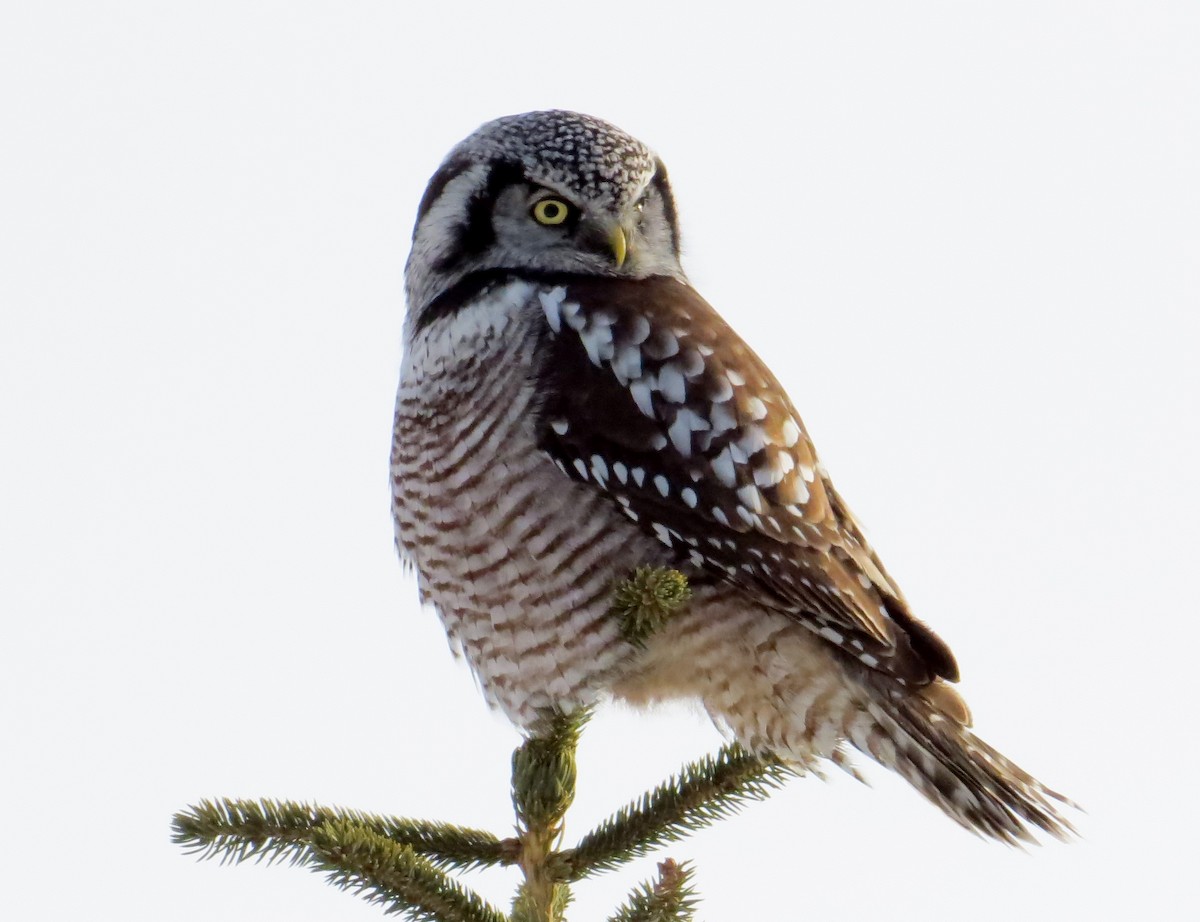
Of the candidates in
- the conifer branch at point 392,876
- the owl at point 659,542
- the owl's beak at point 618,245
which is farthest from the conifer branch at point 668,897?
the owl's beak at point 618,245

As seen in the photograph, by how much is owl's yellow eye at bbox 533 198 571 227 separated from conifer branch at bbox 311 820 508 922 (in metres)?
2.18

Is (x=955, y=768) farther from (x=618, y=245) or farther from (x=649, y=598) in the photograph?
(x=618, y=245)

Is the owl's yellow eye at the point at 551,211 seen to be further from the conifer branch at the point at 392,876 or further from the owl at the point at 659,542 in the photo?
the conifer branch at the point at 392,876

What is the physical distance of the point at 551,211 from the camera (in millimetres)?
4227

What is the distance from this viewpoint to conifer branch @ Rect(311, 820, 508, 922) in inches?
97.7

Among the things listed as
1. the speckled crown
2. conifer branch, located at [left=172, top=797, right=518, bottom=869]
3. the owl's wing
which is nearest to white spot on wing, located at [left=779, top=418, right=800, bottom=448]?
the owl's wing

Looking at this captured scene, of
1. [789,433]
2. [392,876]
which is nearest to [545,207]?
[789,433]

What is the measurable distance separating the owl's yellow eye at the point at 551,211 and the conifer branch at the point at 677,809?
184 cm

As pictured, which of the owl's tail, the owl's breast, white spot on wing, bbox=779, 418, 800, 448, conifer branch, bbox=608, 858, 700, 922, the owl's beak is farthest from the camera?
the owl's beak

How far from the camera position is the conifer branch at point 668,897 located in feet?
7.63

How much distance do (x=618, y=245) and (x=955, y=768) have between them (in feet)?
5.71

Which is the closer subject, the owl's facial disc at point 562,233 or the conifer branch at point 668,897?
the conifer branch at point 668,897

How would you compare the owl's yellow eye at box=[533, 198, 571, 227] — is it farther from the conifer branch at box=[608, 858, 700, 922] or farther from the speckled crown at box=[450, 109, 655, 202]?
the conifer branch at box=[608, 858, 700, 922]

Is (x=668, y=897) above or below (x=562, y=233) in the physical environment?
below
